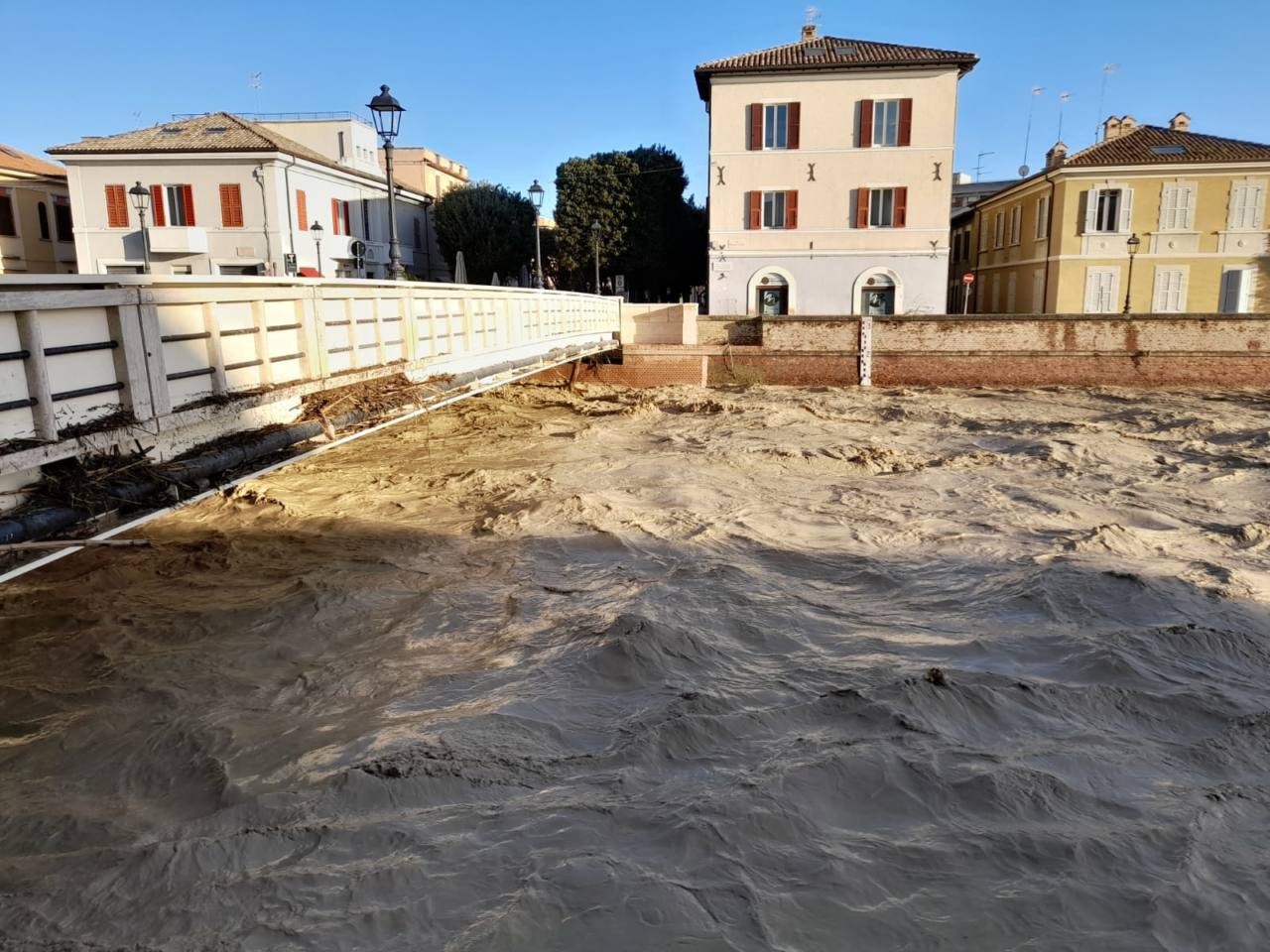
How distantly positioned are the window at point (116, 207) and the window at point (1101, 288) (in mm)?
29670

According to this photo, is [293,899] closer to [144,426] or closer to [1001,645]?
[144,426]

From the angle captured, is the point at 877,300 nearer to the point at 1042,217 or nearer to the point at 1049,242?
the point at 1049,242

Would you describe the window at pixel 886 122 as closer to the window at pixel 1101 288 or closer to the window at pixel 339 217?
the window at pixel 1101 288

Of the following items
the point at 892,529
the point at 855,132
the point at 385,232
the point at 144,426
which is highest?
the point at 855,132

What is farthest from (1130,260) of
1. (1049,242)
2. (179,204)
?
(179,204)

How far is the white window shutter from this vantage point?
2798 cm

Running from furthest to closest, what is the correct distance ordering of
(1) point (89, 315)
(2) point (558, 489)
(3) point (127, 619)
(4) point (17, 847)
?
(2) point (558, 489) < (3) point (127, 619) < (1) point (89, 315) < (4) point (17, 847)

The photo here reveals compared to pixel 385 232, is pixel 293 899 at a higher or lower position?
lower

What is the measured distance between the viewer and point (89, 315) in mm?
4812

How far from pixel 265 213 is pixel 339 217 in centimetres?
375

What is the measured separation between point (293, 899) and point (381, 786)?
30.4 inches

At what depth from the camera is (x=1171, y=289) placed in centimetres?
2847

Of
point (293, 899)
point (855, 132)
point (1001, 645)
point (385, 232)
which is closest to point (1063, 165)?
point (855, 132)

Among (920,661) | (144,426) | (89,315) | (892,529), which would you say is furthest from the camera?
(892,529)
